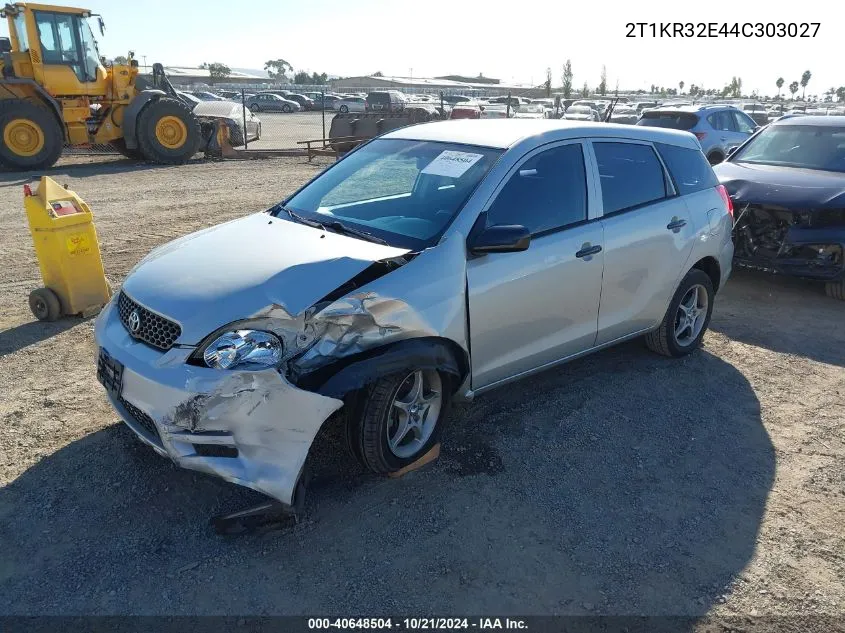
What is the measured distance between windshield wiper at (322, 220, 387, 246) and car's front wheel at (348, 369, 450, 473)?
0.76 meters

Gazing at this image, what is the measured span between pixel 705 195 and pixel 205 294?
150 inches

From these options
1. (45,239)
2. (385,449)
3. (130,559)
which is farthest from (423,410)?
(45,239)

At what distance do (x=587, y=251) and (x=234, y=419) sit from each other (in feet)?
7.74

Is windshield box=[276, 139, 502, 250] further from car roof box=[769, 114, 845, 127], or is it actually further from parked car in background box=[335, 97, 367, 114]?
parked car in background box=[335, 97, 367, 114]

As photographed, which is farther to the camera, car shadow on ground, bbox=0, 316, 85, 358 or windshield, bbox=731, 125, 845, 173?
windshield, bbox=731, 125, 845, 173

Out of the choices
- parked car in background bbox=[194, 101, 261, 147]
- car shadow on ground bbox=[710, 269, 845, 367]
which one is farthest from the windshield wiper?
parked car in background bbox=[194, 101, 261, 147]

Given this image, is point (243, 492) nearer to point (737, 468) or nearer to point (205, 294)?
point (205, 294)

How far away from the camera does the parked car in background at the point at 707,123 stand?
45.6 ft

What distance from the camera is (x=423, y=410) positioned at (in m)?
3.53

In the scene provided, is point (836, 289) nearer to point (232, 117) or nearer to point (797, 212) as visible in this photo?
point (797, 212)

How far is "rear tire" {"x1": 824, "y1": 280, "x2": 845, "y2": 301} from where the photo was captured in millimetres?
6691

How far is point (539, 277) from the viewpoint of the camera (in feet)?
12.6

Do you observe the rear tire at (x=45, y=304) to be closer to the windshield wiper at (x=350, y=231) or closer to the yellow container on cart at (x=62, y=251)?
the yellow container on cart at (x=62, y=251)

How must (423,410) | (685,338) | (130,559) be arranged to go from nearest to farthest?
(130,559)
(423,410)
(685,338)
